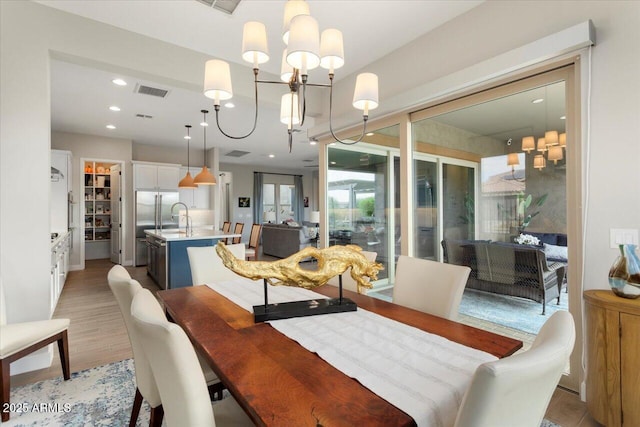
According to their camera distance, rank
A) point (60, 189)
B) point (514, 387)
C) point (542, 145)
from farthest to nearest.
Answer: point (60, 189)
point (542, 145)
point (514, 387)

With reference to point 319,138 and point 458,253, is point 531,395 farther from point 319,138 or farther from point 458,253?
point 319,138

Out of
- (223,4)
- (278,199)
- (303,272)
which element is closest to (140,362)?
(303,272)

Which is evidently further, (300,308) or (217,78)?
(217,78)

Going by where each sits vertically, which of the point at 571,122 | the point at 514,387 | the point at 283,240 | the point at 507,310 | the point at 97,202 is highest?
the point at 571,122

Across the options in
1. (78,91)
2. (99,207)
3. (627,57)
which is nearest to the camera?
(627,57)

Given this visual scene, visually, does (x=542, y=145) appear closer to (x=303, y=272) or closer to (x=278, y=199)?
(x=303, y=272)

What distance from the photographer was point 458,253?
9.68 ft

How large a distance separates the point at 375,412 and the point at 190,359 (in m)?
0.53

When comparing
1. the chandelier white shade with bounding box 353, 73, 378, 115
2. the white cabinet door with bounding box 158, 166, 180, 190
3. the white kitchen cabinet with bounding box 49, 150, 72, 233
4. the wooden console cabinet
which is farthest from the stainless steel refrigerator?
the wooden console cabinet

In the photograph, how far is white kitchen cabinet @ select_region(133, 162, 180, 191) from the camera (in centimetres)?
710

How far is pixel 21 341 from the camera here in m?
1.96

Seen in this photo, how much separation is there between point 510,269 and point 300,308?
197cm

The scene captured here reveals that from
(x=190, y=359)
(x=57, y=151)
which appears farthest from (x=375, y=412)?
(x=57, y=151)

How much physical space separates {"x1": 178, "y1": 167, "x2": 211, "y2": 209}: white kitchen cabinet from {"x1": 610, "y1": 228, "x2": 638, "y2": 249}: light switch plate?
796cm
